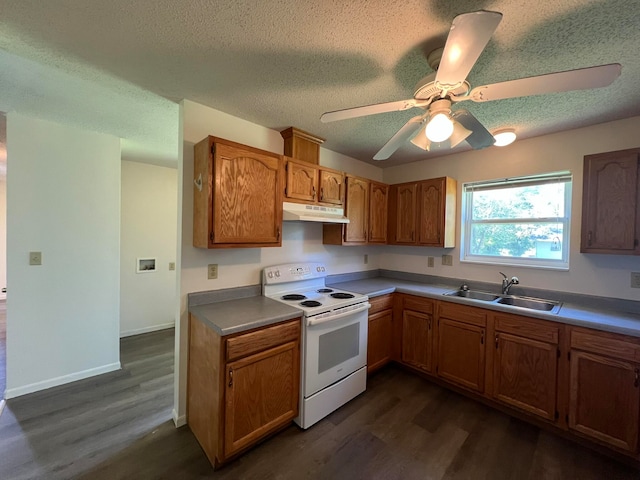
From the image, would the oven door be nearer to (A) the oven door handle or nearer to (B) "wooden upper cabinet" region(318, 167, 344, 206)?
(A) the oven door handle

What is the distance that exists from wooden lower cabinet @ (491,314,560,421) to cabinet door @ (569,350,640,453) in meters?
0.12

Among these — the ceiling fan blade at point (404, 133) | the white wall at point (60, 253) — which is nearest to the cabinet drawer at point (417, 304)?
the ceiling fan blade at point (404, 133)

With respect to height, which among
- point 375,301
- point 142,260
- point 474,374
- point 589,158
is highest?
point 589,158

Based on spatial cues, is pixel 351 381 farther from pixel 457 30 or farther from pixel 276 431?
pixel 457 30

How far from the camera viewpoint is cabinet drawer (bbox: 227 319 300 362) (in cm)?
166

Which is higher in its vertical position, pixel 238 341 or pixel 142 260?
pixel 142 260

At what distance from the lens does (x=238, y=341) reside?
66.0 inches

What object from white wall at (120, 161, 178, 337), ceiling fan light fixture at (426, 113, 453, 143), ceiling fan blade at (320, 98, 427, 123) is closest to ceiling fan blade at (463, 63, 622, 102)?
ceiling fan light fixture at (426, 113, 453, 143)

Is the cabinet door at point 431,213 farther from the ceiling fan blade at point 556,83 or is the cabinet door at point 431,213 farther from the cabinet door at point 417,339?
the ceiling fan blade at point 556,83

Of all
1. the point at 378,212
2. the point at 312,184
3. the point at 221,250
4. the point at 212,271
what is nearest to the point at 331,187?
the point at 312,184

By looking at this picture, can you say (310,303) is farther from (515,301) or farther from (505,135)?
(505,135)

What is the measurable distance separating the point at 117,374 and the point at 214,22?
3.24m

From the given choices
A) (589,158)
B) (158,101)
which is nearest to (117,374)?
(158,101)

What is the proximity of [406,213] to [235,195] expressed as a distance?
6.95 feet
